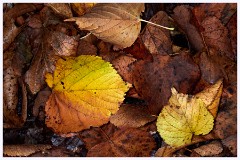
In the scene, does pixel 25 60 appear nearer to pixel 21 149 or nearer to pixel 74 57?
pixel 74 57

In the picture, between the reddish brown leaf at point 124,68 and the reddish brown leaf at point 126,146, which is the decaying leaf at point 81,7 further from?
the reddish brown leaf at point 126,146

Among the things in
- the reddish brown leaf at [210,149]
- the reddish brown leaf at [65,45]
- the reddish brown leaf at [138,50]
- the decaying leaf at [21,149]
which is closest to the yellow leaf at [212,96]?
the reddish brown leaf at [210,149]

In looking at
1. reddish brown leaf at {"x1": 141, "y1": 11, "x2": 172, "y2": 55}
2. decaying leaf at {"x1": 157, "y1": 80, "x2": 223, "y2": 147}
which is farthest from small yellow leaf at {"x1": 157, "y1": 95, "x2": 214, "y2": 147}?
reddish brown leaf at {"x1": 141, "y1": 11, "x2": 172, "y2": 55}

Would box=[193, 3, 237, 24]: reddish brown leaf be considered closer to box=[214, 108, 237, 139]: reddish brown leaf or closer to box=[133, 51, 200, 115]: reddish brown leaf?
box=[133, 51, 200, 115]: reddish brown leaf

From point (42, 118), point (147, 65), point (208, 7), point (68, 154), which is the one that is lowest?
point (68, 154)

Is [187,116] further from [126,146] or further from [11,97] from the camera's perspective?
[11,97]

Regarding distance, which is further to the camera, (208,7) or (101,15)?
(208,7)

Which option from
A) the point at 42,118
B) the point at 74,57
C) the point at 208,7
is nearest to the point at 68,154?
the point at 42,118
